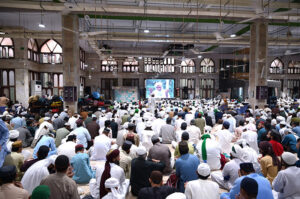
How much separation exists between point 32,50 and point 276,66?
26.7 metres

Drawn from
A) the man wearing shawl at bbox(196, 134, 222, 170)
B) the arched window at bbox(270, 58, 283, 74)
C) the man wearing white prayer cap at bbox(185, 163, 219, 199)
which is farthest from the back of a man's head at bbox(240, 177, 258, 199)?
the arched window at bbox(270, 58, 283, 74)

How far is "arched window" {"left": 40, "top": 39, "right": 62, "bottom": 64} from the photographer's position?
688 inches

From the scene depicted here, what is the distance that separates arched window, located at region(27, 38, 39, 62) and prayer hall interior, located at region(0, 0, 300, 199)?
15 cm

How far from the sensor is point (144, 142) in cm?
538

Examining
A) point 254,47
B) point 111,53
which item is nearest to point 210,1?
point 254,47

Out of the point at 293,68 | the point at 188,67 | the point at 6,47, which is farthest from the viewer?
the point at 293,68

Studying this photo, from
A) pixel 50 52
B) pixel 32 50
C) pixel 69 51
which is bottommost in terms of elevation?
pixel 69 51

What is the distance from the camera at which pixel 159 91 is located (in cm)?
2311

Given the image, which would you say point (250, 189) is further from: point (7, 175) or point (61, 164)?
point (7, 175)

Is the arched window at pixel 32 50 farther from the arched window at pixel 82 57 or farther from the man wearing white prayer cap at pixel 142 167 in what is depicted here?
the man wearing white prayer cap at pixel 142 167

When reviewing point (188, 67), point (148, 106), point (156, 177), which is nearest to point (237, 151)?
point (156, 177)

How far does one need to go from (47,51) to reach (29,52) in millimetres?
2333

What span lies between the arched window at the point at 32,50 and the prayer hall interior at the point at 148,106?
0.15m

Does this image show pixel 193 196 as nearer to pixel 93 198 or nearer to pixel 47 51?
pixel 93 198
